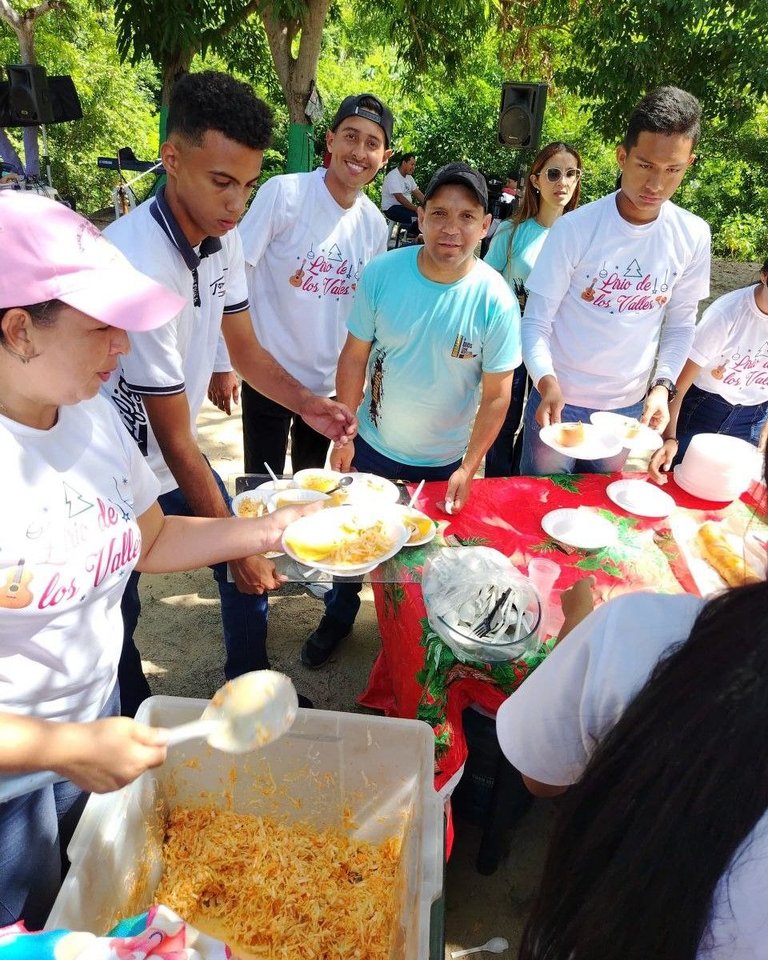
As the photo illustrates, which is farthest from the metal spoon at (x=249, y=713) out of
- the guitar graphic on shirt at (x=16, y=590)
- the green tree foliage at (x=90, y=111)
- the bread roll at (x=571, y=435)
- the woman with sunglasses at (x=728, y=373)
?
the green tree foliage at (x=90, y=111)

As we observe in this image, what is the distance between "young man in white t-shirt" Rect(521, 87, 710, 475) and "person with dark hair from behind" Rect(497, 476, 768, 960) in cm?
181

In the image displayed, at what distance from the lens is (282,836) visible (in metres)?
1.54

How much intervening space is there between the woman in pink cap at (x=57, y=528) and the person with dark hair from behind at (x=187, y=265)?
441 millimetres

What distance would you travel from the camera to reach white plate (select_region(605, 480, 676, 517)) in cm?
217

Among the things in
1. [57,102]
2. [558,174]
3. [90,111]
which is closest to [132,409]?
[558,174]

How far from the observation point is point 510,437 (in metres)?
3.89

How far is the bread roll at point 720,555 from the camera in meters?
1.83

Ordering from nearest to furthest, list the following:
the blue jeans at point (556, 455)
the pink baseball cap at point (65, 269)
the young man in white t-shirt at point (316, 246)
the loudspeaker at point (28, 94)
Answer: the pink baseball cap at point (65, 269), the blue jeans at point (556, 455), the young man in white t-shirt at point (316, 246), the loudspeaker at point (28, 94)

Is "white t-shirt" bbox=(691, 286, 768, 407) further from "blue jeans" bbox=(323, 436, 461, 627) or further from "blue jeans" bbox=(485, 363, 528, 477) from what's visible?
"blue jeans" bbox=(323, 436, 461, 627)

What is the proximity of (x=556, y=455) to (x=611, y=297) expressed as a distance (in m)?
0.69

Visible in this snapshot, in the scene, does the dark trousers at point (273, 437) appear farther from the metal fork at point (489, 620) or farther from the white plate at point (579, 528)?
the metal fork at point (489, 620)

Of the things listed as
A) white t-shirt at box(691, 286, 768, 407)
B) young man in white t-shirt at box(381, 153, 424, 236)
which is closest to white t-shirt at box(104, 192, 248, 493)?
white t-shirt at box(691, 286, 768, 407)

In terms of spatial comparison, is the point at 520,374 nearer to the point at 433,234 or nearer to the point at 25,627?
the point at 433,234

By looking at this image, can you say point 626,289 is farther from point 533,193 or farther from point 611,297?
point 533,193
